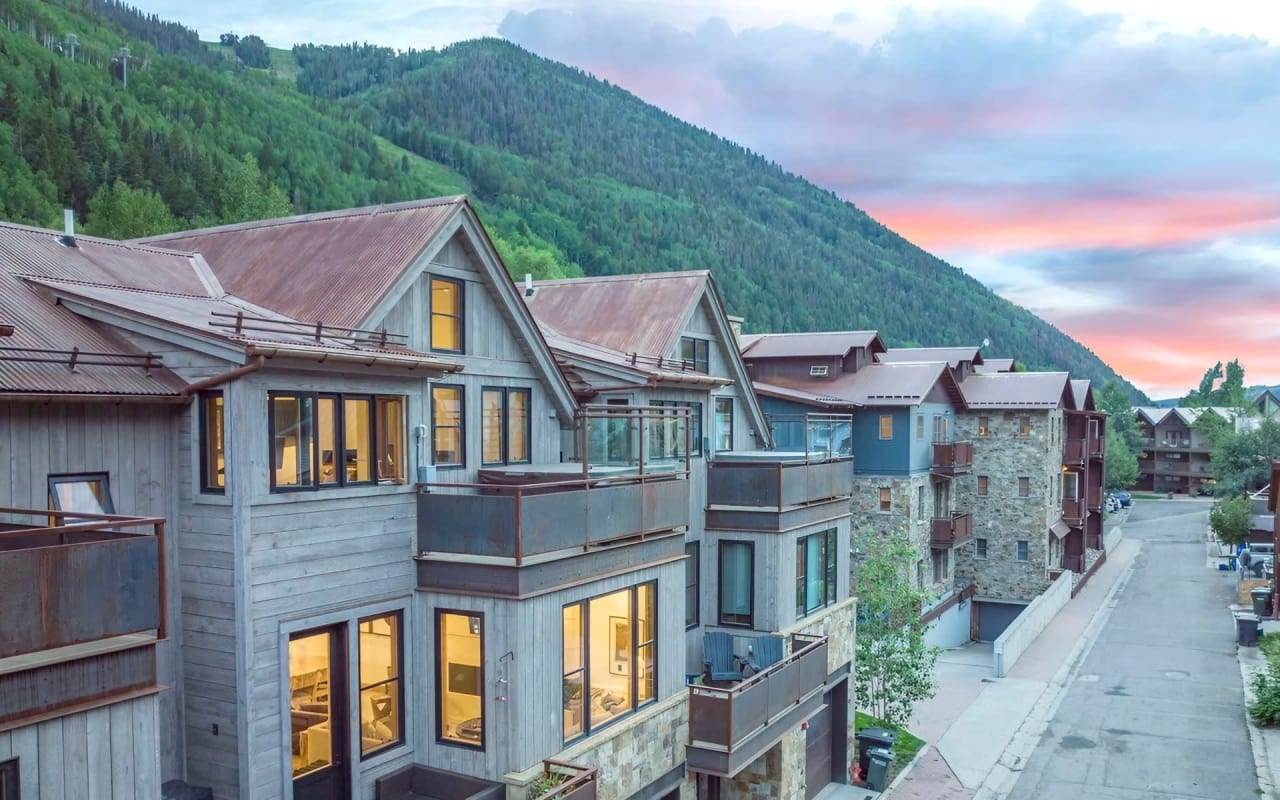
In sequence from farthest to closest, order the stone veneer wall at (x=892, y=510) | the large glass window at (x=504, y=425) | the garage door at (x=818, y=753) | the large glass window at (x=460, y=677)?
the stone veneer wall at (x=892, y=510)
the garage door at (x=818, y=753)
the large glass window at (x=504, y=425)
the large glass window at (x=460, y=677)

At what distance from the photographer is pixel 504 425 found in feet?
57.7

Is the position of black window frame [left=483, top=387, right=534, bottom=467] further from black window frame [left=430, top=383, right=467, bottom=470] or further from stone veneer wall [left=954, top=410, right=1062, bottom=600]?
stone veneer wall [left=954, top=410, right=1062, bottom=600]

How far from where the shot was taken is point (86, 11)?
490 feet

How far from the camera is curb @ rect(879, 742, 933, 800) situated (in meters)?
24.2

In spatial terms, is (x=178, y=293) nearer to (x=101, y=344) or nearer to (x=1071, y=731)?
(x=101, y=344)

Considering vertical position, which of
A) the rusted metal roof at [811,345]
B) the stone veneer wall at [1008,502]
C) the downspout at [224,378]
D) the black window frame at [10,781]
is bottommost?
the stone veneer wall at [1008,502]

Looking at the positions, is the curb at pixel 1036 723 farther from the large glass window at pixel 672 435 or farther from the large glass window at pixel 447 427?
the large glass window at pixel 447 427

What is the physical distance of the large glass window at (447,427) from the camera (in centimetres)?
1590

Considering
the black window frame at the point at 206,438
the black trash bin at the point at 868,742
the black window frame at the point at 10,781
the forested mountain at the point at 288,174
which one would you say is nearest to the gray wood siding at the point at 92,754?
the black window frame at the point at 10,781

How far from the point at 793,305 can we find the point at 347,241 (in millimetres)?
142826

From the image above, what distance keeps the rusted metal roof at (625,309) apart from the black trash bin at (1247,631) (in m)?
28.2

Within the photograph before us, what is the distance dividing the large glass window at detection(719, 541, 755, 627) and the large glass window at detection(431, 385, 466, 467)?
771 cm

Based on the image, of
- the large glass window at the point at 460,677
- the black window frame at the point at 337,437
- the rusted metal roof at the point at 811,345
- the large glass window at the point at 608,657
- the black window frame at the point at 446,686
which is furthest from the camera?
the rusted metal roof at the point at 811,345

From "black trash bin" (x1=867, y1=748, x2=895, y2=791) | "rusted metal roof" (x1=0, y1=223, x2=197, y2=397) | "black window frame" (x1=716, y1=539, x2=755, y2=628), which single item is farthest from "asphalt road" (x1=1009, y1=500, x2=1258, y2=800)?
"rusted metal roof" (x1=0, y1=223, x2=197, y2=397)
